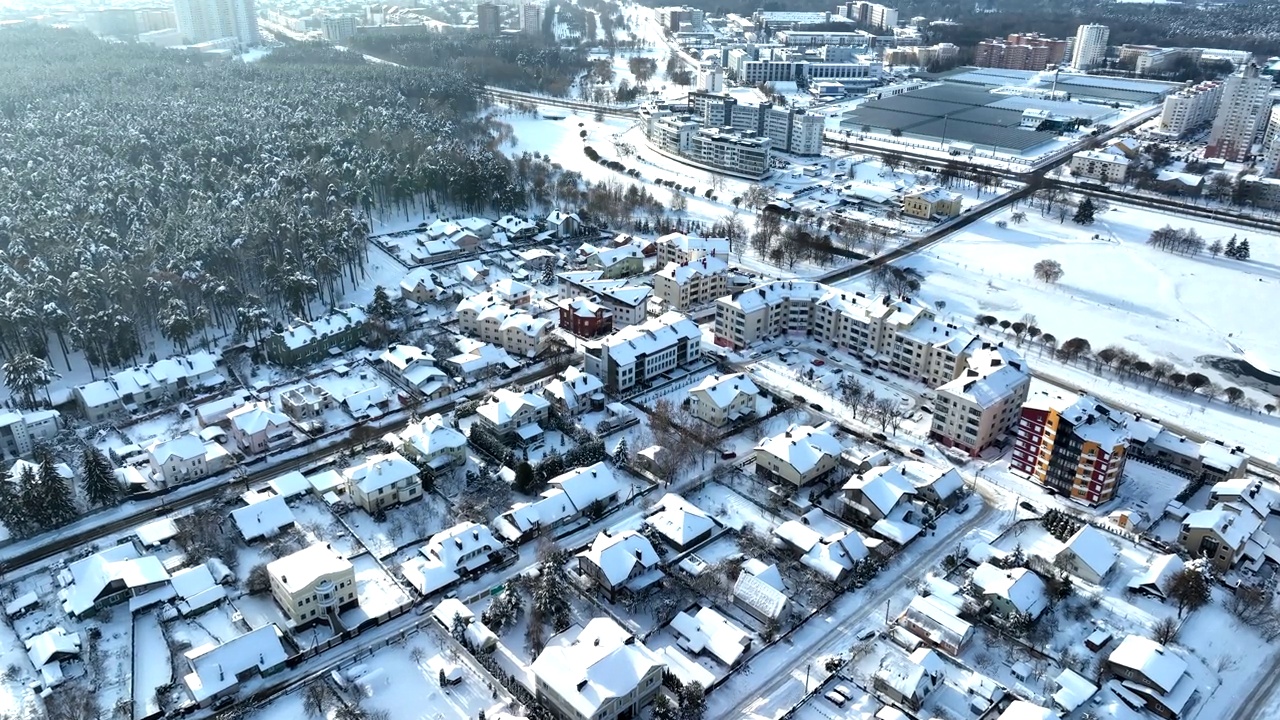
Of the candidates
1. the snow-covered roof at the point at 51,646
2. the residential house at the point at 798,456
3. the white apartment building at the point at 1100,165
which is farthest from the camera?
the white apartment building at the point at 1100,165

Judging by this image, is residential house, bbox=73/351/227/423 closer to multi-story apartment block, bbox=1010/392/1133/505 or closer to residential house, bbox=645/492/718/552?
residential house, bbox=645/492/718/552

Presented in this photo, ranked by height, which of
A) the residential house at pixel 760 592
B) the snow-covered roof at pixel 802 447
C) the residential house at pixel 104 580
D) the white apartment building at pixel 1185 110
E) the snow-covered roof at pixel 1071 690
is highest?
the white apartment building at pixel 1185 110

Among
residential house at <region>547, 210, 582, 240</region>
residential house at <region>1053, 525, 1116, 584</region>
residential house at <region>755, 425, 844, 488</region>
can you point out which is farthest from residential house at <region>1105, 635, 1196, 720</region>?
→ residential house at <region>547, 210, 582, 240</region>

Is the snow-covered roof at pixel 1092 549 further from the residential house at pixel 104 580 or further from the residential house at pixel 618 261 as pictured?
the residential house at pixel 618 261

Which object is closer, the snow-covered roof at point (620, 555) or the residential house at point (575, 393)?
the snow-covered roof at point (620, 555)

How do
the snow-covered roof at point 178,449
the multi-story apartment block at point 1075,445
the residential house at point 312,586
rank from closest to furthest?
the residential house at point 312,586
the multi-story apartment block at point 1075,445
the snow-covered roof at point 178,449

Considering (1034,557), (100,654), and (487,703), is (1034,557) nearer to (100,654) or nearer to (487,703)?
(487,703)

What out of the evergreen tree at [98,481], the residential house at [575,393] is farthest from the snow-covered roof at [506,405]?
the evergreen tree at [98,481]

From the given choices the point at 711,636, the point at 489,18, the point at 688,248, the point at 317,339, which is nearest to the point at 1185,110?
the point at 688,248
